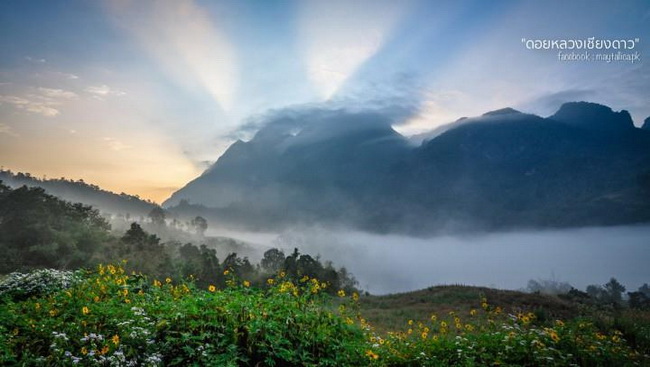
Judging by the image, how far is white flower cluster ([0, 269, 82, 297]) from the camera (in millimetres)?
8812

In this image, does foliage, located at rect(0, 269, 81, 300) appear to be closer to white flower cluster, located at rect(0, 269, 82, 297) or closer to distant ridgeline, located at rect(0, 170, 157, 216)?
white flower cluster, located at rect(0, 269, 82, 297)

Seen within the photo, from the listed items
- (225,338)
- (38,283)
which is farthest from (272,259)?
(225,338)

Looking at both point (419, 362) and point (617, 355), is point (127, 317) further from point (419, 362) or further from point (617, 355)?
point (617, 355)

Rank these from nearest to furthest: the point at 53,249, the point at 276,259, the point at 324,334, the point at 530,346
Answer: the point at 324,334, the point at 530,346, the point at 53,249, the point at 276,259

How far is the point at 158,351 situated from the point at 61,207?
37658mm

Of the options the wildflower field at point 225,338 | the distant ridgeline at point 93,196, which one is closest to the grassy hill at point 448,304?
the wildflower field at point 225,338

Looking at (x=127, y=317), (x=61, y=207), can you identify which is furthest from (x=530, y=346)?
(x=61, y=207)

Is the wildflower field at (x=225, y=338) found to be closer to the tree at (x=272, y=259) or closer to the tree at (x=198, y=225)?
the tree at (x=272, y=259)

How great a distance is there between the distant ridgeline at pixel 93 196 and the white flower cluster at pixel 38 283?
58270 mm

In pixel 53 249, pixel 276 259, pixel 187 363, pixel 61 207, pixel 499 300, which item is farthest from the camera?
pixel 276 259

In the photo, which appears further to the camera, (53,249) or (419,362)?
(53,249)

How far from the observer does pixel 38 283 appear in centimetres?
905

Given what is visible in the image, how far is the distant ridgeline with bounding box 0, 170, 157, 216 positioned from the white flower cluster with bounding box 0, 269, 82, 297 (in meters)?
58.3

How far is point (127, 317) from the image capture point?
19.9 ft
